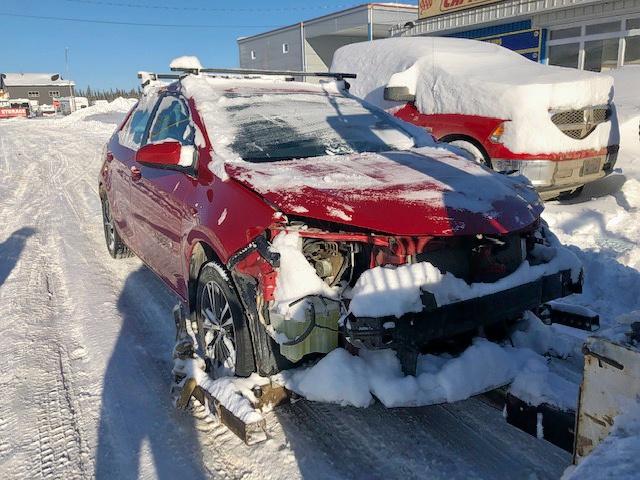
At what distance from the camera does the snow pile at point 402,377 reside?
234 cm

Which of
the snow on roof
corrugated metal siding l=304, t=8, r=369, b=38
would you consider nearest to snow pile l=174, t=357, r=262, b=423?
corrugated metal siding l=304, t=8, r=369, b=38

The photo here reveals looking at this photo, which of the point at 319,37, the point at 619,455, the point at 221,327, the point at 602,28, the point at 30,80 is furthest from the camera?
the point at 30,80

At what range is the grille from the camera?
612cm

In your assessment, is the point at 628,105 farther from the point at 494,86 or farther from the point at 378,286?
the point at 378,286

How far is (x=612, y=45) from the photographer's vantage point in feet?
45.8

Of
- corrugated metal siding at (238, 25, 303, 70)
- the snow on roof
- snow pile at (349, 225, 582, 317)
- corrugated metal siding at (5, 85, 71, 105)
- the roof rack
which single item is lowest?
snow pile at (349, 225, 582, 317)

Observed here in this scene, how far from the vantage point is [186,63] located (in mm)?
4059

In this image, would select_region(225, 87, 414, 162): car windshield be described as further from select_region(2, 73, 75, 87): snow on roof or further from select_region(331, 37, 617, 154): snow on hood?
select_region(2, 73, 75, 87): snow on roof

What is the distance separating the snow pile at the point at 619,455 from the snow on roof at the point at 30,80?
88.5 metres

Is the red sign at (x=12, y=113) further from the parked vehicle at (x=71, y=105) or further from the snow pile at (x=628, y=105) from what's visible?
the snow pile at (x=628, y=105)

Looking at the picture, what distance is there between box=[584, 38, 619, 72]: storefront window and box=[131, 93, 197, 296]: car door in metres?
13.3

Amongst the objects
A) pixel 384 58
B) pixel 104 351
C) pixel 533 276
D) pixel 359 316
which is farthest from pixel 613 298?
pixel 384 58

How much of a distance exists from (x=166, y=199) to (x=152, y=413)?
1.37 m

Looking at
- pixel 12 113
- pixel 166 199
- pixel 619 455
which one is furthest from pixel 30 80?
pixel 619 455
